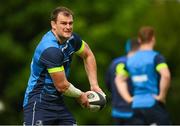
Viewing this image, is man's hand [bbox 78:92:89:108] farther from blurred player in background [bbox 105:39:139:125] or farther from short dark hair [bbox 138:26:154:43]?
blurred player in background [bbox 105:39:139:125]

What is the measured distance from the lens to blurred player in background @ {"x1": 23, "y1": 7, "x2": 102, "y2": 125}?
28.1 feet

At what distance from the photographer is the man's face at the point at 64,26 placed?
28.2 ft

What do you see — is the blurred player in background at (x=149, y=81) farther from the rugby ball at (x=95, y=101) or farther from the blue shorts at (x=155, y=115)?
the rugby ball at (x=95, y=101)

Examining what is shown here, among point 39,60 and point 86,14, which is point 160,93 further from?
point 86,14

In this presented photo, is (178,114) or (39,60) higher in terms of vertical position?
(39,60)

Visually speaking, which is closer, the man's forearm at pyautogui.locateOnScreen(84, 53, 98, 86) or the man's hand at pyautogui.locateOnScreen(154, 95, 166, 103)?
the man's forearm at pyautogui.locateOnScreen(84, 53, 98, 86)

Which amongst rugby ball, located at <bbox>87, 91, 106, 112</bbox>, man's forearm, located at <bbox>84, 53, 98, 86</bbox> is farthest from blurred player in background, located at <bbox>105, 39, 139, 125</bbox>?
Answer: rugby ball, located at <bbox>87, 91, 106, 112</bbox>

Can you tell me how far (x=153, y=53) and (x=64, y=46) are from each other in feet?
10.4

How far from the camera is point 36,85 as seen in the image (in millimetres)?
8758

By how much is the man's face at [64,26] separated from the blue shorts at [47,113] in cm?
67

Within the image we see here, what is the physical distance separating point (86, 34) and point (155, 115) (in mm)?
23783

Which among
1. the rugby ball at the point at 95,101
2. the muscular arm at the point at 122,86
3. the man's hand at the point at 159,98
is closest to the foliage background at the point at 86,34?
the muscular arm at the point at 122,86

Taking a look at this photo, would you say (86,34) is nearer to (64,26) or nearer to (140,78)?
(140,78)

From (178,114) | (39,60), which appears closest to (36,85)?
(39,60)
